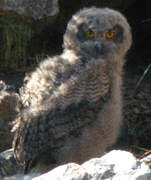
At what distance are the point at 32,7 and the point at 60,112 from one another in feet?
7.01

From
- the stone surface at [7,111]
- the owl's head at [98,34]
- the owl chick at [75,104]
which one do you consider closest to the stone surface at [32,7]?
the stone surface at [7,111]

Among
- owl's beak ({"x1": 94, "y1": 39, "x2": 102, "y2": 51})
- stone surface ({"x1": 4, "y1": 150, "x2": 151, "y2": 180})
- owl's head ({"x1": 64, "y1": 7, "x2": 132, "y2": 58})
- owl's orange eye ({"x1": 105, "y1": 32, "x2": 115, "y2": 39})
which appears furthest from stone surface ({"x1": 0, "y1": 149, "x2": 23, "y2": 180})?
stone surface ({"x1": 4, "y1": 150, "x2": 151, "y2": 180})

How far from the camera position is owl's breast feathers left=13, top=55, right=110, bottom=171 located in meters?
4.00

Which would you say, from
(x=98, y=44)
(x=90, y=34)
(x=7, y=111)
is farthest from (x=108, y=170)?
(x=7, y=111)

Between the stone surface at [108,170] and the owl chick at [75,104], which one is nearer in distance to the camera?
the stone surface at [108,170]

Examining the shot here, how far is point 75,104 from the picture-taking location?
13.3 feet

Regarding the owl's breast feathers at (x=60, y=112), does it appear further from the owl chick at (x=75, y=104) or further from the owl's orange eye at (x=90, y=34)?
the owl's orange eye at (x=90, y=34)

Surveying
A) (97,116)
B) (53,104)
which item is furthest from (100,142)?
(53,104)

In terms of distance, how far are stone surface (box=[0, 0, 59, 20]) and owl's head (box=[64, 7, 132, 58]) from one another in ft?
3.94

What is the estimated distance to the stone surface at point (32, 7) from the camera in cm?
567

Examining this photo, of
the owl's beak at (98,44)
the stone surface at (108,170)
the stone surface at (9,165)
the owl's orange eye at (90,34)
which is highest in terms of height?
the owl's orange eye at (90,34)

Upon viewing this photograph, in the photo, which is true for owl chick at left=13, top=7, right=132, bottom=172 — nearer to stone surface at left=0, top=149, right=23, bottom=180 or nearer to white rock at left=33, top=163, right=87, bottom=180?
stone surface at left=0, top=149, right=23, bottom=180

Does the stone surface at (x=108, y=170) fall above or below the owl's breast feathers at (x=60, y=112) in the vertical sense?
below

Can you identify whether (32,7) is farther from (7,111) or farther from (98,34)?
(98,34)
